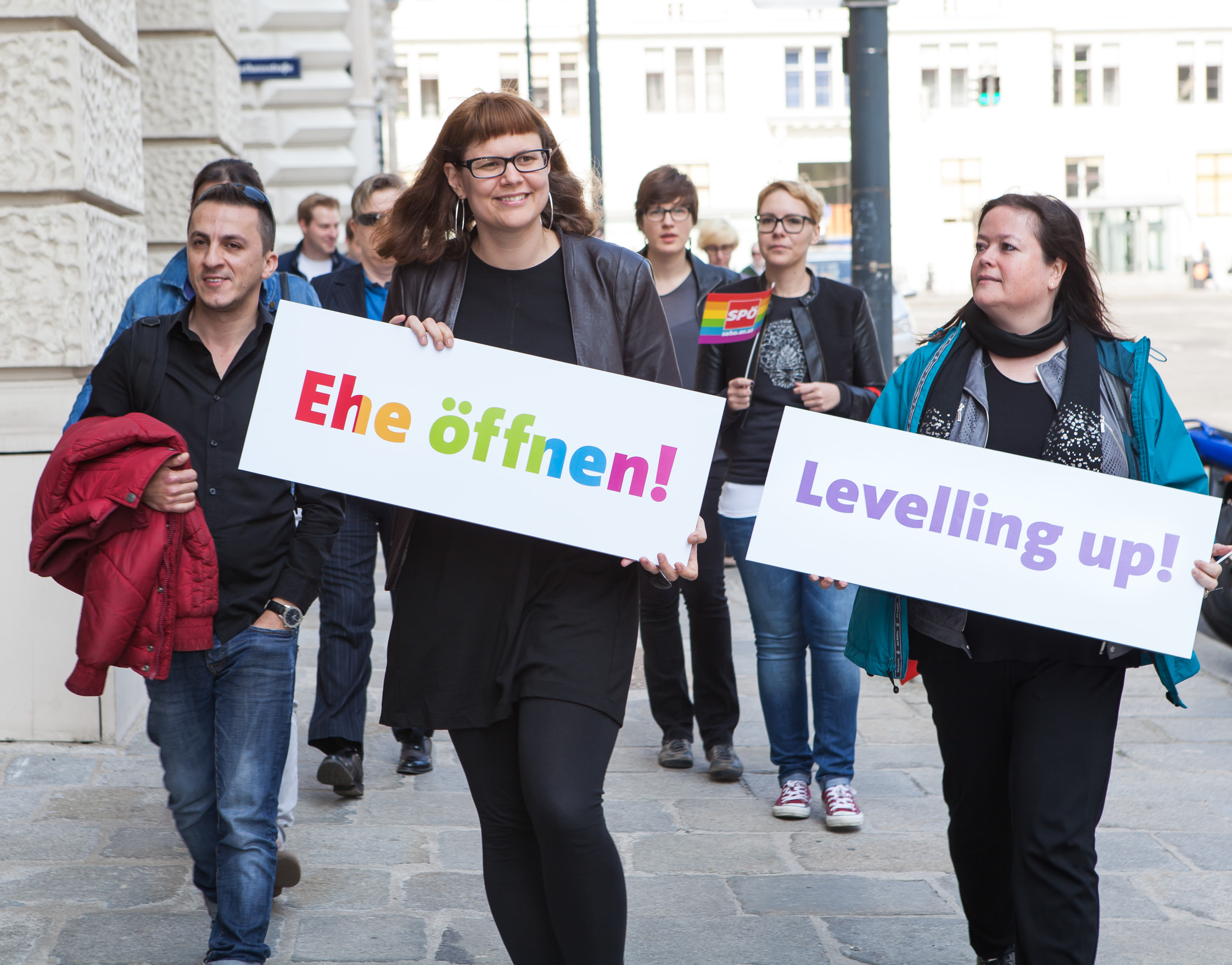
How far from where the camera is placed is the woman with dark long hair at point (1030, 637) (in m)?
2.90

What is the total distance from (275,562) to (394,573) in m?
0.42

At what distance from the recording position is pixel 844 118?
52750mm

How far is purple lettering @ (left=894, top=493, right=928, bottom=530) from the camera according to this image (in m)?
3.14

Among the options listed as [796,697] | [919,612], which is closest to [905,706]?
[796,697]

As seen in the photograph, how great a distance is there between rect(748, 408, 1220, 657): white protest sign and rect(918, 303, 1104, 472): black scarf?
0.23 feet

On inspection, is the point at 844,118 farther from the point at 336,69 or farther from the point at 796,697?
the point at 796,697

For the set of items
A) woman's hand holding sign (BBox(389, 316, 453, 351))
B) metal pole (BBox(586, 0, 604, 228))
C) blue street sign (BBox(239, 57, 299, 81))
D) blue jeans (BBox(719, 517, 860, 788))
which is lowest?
blue jeans (BBox(719, 517, 860, 788))

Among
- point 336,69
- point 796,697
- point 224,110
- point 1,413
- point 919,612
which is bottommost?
point 796,697

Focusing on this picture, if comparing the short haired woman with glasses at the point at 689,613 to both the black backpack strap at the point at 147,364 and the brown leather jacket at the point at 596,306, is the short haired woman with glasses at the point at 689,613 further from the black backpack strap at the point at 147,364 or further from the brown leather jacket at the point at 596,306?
the black backpack strap at the point at 147,364

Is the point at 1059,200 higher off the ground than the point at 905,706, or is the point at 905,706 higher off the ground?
the point at 1059,200

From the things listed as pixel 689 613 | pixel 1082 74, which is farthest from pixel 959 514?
pixel 1082 74

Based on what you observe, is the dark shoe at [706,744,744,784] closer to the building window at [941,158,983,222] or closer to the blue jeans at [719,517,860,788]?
the blue jeans at [719,517,860,788]

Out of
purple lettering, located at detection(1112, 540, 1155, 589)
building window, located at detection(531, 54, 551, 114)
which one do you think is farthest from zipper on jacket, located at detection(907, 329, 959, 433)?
building window, located at detection(531, 54, 551, 114)

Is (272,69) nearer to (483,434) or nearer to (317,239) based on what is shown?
(317,239)
